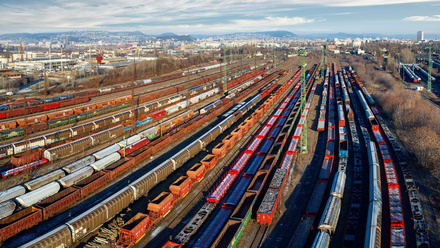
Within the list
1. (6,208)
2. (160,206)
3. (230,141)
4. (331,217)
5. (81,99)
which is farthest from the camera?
(81,99)

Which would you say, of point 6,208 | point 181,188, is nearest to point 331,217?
point 181,188

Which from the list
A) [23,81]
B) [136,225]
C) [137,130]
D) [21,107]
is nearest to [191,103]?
[137,130]

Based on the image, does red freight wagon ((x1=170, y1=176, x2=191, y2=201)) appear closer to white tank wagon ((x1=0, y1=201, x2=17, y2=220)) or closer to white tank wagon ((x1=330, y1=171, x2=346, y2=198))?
white tank wagon ((x1=0, y1=201, x2=17, y2=220))

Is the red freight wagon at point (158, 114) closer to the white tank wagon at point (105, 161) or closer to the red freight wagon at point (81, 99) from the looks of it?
the white tank wagon at point (105, 161)

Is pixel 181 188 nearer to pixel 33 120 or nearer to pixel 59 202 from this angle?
pixel 59 202

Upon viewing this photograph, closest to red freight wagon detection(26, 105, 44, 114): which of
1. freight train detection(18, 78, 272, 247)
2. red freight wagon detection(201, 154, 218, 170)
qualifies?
freight train detection(18, 78, 272, 247)

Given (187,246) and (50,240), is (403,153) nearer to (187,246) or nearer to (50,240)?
(187,246)
